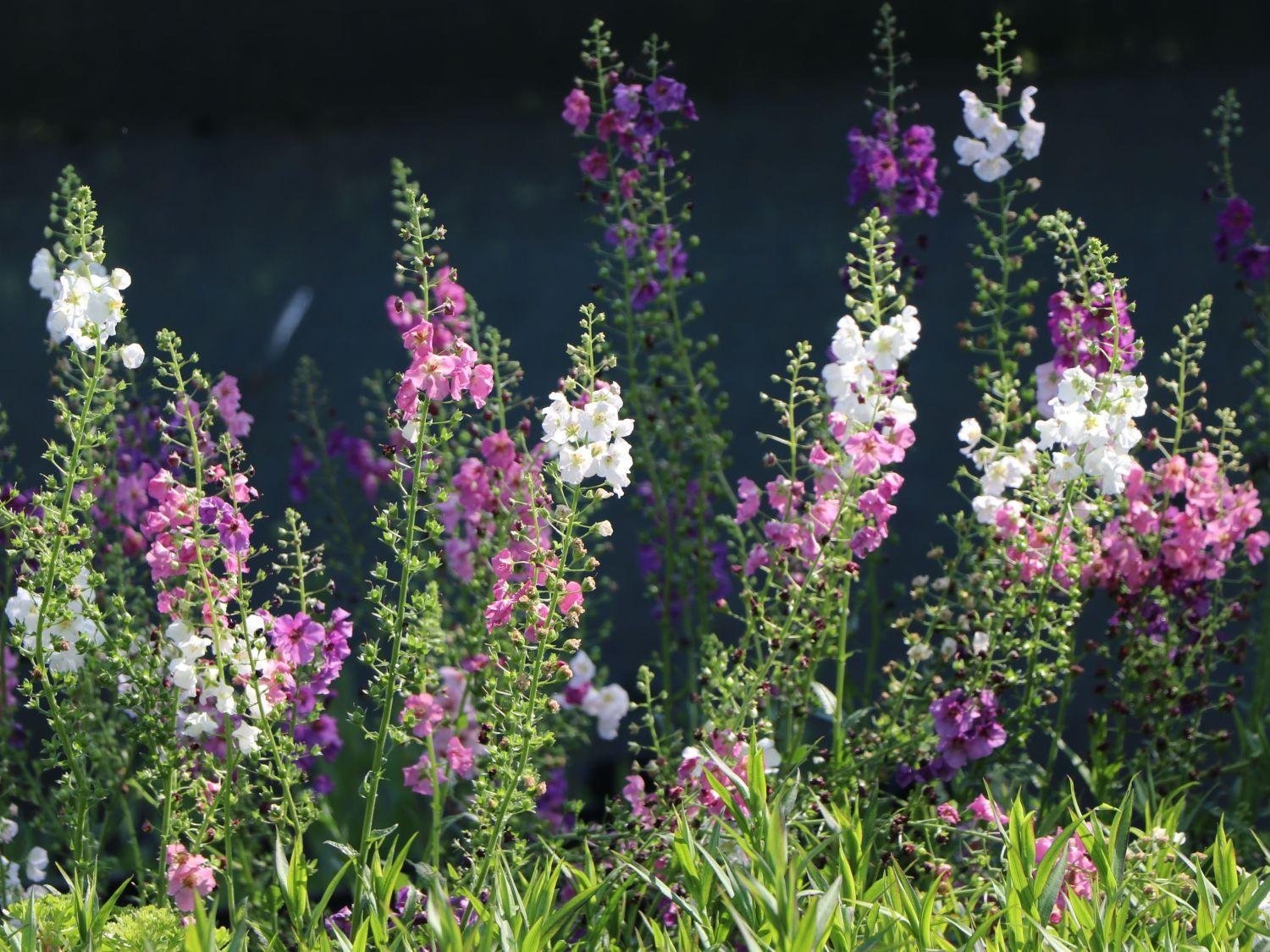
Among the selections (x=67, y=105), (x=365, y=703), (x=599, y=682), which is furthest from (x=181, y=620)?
(x=67, y=105)

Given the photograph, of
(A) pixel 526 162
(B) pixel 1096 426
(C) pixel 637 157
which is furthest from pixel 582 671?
(A) pixel 526 162

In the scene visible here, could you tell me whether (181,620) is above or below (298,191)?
below

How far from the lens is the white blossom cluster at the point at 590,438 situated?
246cm

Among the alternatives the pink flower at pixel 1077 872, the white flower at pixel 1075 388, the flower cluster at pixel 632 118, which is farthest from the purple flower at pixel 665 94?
the pink flower at pixel 1077 872

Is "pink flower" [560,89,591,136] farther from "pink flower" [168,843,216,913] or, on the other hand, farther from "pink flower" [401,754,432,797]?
"pink flower" [168,843,216,913]

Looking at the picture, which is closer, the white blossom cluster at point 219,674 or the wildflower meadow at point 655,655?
the wildflower meadow at point 655,655

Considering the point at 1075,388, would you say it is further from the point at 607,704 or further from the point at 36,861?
the point at 36,861

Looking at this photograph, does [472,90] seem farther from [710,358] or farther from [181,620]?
[181,620]

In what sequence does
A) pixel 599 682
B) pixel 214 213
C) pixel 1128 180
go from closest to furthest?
pixel 599 682 < pixel 1128 180 < pixel 214 213

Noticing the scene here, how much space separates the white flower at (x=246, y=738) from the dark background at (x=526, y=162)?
94.4 inches

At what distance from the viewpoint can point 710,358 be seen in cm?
513

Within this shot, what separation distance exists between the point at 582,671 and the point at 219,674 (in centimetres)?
116

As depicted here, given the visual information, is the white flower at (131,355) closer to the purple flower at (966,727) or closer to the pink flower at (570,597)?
the pink flower at (570,597)

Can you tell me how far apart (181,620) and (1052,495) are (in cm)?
169
